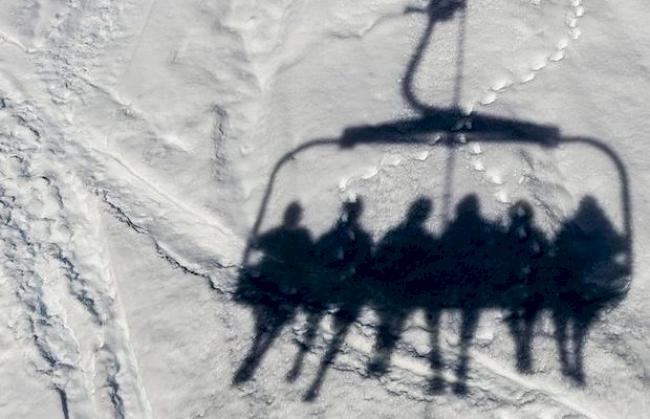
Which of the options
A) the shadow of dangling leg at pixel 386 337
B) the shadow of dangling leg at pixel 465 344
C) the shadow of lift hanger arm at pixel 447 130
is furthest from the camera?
the shadow of lift hanger arm at pixel 447 130

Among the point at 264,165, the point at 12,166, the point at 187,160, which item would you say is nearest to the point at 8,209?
the point at 12,166

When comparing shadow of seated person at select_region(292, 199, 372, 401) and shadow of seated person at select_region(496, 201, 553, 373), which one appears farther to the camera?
shadow of seated person at select_region(292, 199, 372, 401)

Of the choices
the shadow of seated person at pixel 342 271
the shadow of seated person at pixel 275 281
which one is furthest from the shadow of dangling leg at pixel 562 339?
the shadow of seated person at pixel 275 281

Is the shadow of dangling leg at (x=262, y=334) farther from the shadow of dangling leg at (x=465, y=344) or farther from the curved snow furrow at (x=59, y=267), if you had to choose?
the shadow of dangling leg at (x=465, y=344)

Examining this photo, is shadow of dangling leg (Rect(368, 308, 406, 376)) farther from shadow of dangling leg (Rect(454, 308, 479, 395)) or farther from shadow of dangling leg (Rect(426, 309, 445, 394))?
shadow of dangling leg (Rect(454, 308, 479, 395))

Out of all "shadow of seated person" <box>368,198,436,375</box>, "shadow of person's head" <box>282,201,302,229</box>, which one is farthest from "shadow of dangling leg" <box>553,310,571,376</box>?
"shadow of person's head" <box>282,201,302,229</box>

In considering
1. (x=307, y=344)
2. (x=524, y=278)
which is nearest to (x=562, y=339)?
(x=524, y=278)

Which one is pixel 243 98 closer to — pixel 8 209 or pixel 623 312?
pixel 8 209
